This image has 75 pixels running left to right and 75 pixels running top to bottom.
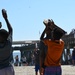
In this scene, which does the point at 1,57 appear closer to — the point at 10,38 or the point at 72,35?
the point at 10,38

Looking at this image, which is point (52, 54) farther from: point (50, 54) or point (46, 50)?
point (46, 50)

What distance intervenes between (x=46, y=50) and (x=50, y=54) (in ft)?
0.41

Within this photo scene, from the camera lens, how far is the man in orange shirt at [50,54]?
305 inches

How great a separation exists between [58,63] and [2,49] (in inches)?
48.7

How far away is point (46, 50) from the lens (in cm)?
778

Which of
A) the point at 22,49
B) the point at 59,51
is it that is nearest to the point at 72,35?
the point at 22,49

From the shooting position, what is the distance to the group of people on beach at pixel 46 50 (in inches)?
295

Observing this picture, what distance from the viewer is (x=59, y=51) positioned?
26.1 feet

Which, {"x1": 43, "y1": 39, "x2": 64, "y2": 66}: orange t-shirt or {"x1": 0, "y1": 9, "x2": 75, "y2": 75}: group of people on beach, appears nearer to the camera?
{"x1": 0, "y1": 9, "x2": 75, "y2": 75}: group of people on beach

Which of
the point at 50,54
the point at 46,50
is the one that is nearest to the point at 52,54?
the point at 50,54

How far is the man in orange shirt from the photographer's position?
775 cm

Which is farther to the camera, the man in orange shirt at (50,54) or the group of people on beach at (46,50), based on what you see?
the man in orange shirt at (50,54)

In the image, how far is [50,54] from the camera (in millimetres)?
7816

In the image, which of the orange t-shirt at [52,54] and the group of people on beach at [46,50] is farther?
the orange t-shirt at [52,54]
